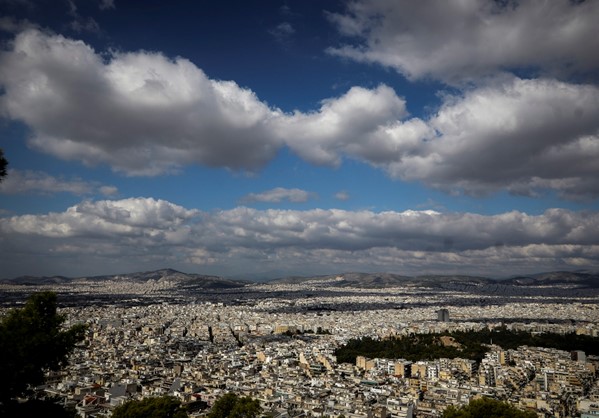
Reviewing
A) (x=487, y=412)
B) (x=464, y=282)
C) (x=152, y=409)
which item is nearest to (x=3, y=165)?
(x=152, y=409)

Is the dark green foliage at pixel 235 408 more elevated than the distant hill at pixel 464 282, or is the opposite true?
the dark green foliage at pixel 235 408

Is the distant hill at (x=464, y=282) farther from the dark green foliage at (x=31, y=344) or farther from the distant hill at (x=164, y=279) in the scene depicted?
the dark green foliage at (x=31, y=344)

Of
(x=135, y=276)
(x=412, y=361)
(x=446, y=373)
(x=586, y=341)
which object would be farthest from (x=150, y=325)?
(x=135, y=276)

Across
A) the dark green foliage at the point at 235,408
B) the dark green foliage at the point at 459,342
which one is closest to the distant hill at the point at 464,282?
the dark green foliage at the point at 459,342

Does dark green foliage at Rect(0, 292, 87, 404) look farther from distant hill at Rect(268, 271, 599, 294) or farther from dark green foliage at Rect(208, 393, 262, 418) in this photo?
distant hill at Rect(268, 271, 599, 294)

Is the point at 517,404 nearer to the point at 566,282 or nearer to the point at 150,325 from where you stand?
the point at 150,325

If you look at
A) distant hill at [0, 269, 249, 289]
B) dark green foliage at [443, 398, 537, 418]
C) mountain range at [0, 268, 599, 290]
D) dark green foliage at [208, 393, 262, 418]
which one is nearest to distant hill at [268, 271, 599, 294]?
mountain range at [0, 268, 599, 290]
